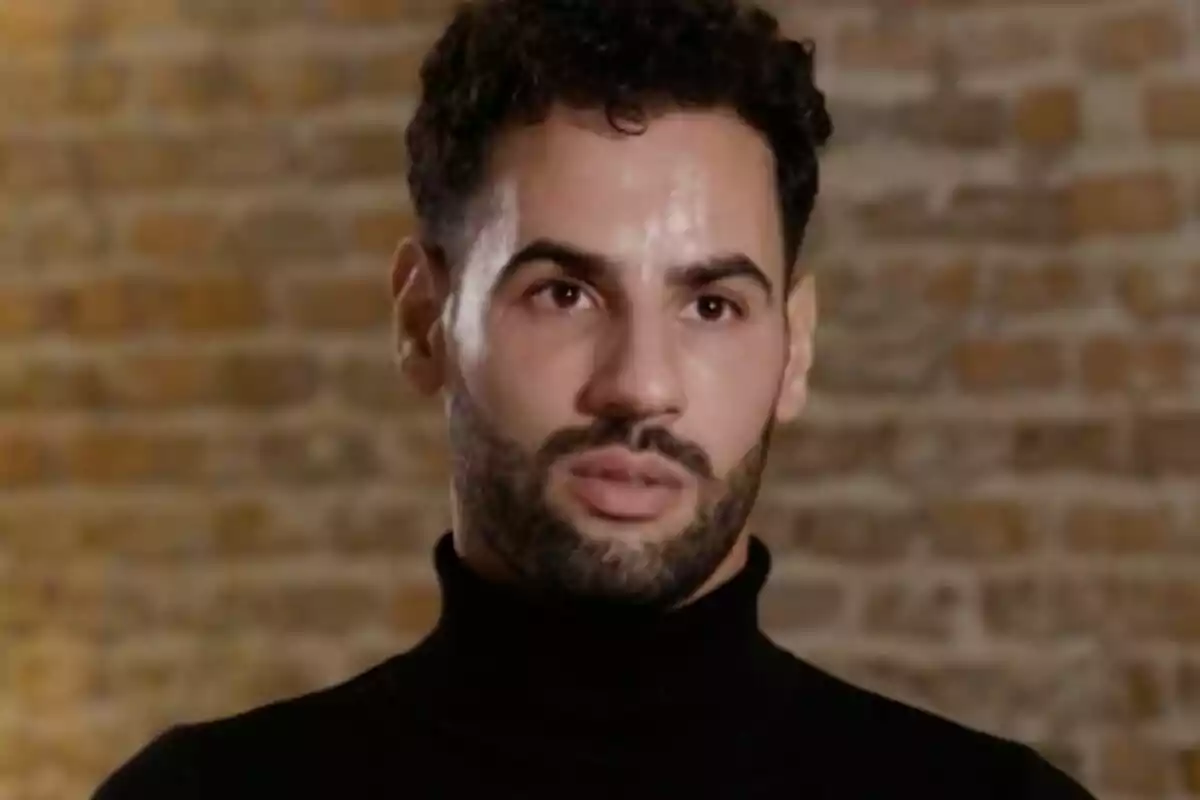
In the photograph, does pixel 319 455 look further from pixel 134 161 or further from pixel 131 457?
pixel 134 161

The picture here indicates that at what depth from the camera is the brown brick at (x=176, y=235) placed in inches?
69.8

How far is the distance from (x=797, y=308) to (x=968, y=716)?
592 mm

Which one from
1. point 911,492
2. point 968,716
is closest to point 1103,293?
point 911,492

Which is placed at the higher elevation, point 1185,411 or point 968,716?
point 1185,411

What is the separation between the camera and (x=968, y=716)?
1.58m

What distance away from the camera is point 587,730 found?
1045mm

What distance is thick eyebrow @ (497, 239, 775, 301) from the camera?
1.02m

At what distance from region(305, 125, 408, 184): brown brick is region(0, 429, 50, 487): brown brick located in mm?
478

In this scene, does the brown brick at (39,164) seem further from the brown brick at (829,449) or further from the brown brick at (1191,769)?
the brown brick at (1191,769)

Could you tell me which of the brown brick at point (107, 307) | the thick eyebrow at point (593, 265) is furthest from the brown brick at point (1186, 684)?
the brown brick at point (107, 307)

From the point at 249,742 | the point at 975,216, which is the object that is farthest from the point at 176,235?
the point at 975,216

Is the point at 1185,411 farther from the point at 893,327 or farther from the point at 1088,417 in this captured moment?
the point at 893,327

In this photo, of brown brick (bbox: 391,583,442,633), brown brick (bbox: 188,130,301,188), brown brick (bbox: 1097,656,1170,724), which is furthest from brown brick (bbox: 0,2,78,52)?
brown brick (bbox: 1097,656,1170,724)

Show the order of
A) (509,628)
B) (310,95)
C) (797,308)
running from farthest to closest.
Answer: (310,95)
(797,308)
(509,628)
